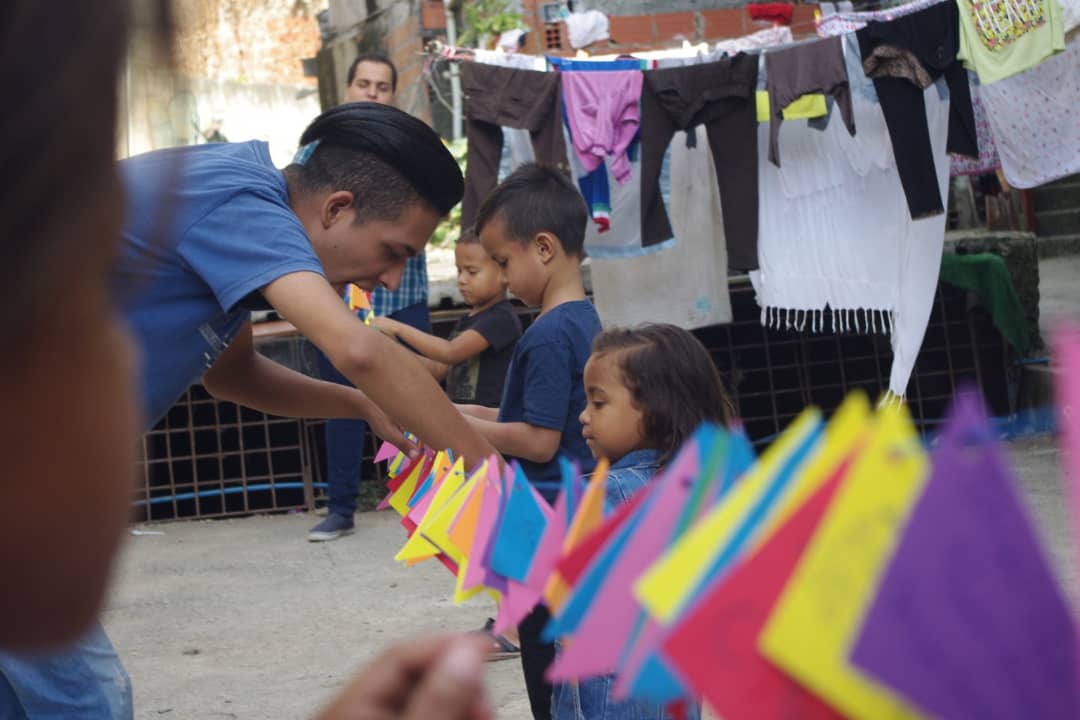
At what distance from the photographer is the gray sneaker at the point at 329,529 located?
5820 millimetres

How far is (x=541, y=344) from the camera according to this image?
2.82 metres

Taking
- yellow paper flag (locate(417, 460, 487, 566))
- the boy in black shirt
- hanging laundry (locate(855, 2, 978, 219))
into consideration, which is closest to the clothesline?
hanging laundry (locate(855, 2, 978, 219))

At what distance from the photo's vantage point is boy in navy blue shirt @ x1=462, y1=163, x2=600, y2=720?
2754 millimetres

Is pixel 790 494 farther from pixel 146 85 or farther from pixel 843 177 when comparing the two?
pixel 843 177

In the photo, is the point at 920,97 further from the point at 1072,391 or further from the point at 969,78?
the point at 1072,391

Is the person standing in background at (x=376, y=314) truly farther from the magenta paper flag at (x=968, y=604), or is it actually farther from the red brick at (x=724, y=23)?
the magenta paper flag at (x=968, y=604)

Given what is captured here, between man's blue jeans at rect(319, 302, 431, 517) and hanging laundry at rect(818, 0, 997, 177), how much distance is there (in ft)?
8.14

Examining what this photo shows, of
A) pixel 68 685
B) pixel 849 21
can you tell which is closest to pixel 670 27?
pixel 849 21

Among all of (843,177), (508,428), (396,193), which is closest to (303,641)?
(508,428)

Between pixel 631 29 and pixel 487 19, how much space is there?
3.28 ft

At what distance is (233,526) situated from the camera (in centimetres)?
650

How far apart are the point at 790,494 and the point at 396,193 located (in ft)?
5.60

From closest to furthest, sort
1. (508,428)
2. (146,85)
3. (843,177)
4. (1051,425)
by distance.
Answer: (146,85), (508,428), (843,177), (1051,425)

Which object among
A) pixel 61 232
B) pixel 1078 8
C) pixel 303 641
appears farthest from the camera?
pixel 1078 8
